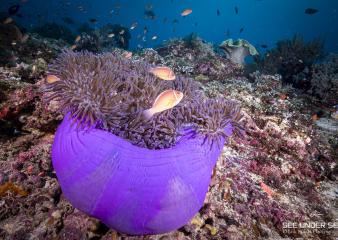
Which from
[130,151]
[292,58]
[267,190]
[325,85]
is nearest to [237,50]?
[292,58]

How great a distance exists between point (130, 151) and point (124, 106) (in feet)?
1.59

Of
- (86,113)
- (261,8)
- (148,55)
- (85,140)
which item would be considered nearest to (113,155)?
(85,140)

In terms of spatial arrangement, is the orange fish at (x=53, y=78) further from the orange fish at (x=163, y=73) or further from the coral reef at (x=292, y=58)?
the coral reef at (x=292, y=58)

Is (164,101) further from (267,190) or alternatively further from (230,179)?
(267,190)

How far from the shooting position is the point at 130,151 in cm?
232

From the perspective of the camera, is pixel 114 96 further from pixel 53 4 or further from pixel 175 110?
pixel 53 4

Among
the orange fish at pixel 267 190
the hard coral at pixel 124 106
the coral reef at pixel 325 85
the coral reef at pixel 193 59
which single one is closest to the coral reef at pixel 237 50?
the coral reef at pixel 193 59

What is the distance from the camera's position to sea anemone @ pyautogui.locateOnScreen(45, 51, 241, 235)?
7.35 feet

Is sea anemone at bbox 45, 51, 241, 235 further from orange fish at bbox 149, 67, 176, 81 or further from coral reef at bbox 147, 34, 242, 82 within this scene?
coral reef at bbox 147, 34, 242, 82

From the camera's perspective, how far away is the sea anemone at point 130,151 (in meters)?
2.24

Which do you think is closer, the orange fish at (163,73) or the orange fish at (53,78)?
the orange fish at (53,78)

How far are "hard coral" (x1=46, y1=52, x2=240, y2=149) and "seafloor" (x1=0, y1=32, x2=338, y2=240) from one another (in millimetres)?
883

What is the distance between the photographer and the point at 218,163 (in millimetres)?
3471

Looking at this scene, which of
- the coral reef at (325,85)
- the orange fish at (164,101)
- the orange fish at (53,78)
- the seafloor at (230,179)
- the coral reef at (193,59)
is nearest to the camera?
the orange fish at (164,101)
